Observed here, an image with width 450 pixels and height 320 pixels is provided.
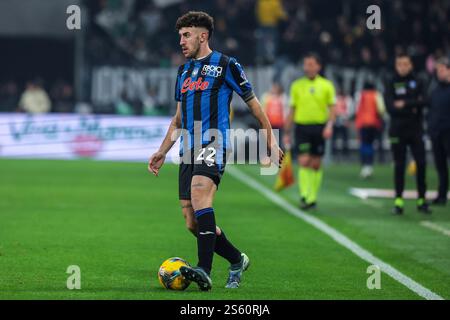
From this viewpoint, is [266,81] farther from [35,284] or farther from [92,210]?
[35,284]

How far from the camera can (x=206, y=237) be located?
9328mm

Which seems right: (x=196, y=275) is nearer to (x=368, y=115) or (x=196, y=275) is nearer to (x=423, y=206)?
(x=423, y=206)

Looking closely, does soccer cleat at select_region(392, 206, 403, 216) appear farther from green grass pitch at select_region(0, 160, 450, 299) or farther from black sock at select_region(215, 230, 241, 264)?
black sock at select_region(215, 230, 241, 264)

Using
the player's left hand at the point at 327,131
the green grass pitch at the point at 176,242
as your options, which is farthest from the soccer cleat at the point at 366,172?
the player's left hand at the point at 327,131

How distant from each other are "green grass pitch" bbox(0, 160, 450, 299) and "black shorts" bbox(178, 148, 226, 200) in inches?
31.8

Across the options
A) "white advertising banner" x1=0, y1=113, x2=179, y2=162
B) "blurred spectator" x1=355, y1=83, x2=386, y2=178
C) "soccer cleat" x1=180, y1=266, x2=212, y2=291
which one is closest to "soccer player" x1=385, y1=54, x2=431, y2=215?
"soccer cleat" x1=180, y1=266, x2=212, y2=291

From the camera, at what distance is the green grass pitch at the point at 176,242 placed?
9492 mm

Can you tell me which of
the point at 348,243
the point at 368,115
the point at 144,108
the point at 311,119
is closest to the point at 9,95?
the point at 144,108

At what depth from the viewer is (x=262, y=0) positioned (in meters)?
33.6

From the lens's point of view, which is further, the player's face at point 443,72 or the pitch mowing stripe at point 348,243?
the player's face at point 443,72

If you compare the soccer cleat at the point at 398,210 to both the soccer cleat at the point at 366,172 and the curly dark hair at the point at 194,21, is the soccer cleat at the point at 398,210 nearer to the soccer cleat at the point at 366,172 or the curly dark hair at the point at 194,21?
the curly dark hair at the point at 194,21

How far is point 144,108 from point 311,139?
51.0 ft

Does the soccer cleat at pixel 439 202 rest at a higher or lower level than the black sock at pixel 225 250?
lower
